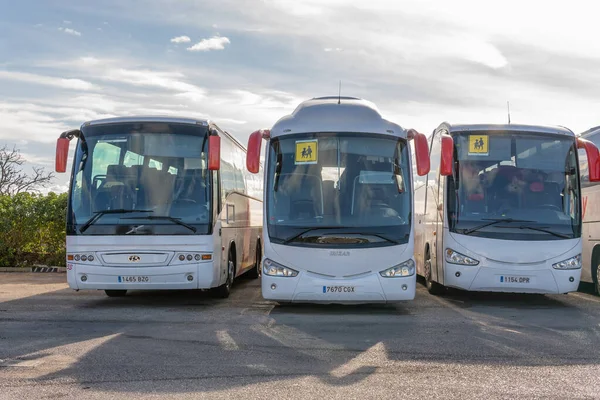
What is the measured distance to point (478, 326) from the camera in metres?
10.5

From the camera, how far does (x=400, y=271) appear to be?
11.5m

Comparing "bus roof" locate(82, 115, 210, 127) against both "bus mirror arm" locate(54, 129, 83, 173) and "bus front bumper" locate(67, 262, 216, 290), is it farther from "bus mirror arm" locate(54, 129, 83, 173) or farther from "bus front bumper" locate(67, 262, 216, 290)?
"bus front bumper" locate(67, 262, 216, 290)

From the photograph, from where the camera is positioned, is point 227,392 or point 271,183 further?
point 271,183

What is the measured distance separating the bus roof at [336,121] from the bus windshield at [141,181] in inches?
62.0

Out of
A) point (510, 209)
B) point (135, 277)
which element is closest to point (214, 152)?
point (135, 277)

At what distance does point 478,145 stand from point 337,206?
3.21m

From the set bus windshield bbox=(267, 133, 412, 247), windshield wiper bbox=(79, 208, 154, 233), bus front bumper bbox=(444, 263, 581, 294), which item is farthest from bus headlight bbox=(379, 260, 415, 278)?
windshield wiper bbox=(79, 208, 154, 233)

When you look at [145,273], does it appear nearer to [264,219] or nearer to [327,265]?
[264,219]

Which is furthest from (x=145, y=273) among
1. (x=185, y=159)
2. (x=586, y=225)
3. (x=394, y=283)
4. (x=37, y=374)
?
(x=586, y=225)

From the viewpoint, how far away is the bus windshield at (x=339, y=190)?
37.8ft

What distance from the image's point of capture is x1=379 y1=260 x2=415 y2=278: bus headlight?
449 inches

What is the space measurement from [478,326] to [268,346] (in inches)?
129

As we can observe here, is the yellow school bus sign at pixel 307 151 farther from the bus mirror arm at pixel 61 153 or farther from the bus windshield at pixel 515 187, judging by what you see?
the bus mirror arm at pixel 61 153

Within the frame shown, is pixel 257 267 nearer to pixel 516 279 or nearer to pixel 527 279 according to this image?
pixel 516 279
